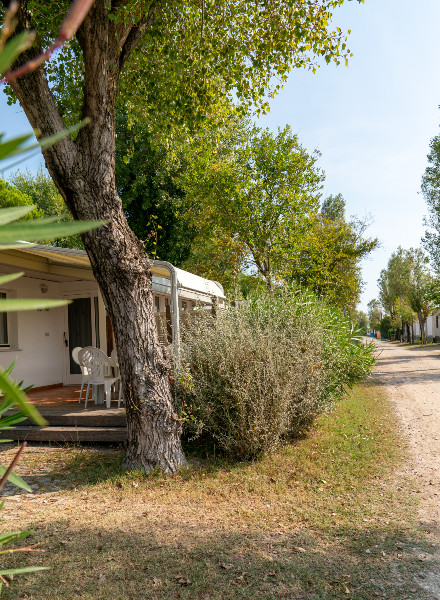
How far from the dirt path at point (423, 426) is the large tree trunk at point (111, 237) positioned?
115 inches

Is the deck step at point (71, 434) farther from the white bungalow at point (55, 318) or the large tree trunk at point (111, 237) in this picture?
the white bungalow at point (55, 318)

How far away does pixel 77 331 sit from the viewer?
44.0ft

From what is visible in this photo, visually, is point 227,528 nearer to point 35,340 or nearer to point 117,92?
point 117,92

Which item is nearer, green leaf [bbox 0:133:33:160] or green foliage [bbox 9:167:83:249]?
green leaf [bbox 0:133:33:160]

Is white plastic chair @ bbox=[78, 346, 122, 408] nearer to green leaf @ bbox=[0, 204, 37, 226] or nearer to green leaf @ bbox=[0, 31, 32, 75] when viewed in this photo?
green leaf @ bbox=[0, 204, 37, 226]

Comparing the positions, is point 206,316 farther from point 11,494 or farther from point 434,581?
point 434,581

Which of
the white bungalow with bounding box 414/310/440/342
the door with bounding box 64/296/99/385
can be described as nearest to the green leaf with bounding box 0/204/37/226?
the door with bounding box 64/296/99/385

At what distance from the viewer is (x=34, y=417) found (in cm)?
43

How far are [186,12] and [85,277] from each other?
599cm

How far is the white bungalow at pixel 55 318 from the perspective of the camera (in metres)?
10.8

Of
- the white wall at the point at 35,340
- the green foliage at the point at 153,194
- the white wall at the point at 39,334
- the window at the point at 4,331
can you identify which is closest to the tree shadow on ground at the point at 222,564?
the white wall at the point at 35,340

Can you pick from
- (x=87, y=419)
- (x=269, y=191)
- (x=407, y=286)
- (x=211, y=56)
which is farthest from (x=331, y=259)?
(x=407, y=286)

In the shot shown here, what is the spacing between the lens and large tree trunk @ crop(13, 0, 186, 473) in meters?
5.87

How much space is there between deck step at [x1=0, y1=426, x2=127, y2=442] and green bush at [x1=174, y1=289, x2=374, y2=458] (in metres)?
1.23
